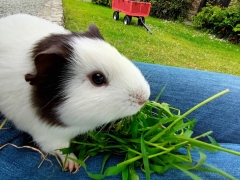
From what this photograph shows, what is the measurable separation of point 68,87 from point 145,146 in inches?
12.0

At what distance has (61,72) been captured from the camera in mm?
858

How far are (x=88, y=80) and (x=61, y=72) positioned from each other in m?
0.08

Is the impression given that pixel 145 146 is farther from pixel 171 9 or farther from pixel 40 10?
pixel 171 9

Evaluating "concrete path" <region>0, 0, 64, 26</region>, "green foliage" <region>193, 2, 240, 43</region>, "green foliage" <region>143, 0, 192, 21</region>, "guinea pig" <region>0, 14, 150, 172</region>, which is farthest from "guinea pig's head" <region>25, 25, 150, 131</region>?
"green foliage" <region>143, 0, 192, 21</region>

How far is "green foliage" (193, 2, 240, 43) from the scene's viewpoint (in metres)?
7.41

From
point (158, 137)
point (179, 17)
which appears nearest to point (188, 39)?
point (179, 17)

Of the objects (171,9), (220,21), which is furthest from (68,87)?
(171,9)

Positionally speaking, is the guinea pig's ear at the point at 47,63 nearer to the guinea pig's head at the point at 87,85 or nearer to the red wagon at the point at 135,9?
the guinea pig's head at the point at 87,85

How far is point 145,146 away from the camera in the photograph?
2.99 feet

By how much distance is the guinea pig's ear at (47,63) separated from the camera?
0.80m

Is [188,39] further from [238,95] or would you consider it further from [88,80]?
[88,80]

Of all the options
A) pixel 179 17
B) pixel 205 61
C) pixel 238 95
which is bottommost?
pixel 179 17

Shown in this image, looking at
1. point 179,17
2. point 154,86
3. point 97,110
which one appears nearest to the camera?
point 97,110

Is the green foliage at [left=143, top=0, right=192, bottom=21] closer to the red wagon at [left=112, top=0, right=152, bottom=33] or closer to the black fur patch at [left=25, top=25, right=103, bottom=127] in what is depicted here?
the red wagon at [left=112, top=0, right=152, bottom=33]
